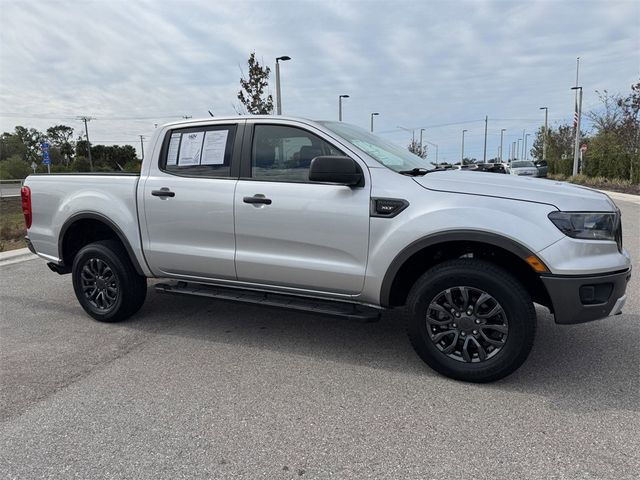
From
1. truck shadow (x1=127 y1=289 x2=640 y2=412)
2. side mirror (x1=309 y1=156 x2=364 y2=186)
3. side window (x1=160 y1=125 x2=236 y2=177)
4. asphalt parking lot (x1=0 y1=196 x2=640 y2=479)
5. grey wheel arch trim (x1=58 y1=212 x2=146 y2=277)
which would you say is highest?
side window (x1=160 y1=125 x2=236 y2=177)

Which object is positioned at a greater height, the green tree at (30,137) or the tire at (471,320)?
the green tree at (30,137)

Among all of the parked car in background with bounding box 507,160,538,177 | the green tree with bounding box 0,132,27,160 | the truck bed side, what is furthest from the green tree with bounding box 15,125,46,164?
the truck bed side

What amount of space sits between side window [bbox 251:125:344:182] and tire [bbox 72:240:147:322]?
1.64 meters

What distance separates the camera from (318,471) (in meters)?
2.45

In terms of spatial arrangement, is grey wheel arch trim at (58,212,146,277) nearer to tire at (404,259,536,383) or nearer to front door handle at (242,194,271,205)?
front door handle at (242,194,271,205)

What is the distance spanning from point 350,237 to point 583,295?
1.55m

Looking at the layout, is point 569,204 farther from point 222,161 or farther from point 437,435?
point 222,161

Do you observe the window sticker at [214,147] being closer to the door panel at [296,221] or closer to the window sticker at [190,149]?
the window sticker at [190,149]

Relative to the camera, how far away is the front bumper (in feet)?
10.1

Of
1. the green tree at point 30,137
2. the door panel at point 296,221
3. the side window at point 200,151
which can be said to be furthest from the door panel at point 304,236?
the green tree at point 30,137

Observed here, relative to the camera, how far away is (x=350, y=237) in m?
3.54

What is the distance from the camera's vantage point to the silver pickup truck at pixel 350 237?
315cm

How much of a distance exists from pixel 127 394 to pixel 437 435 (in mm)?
2018

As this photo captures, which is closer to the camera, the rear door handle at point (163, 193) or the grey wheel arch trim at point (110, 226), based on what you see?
the rear door handle at point (163, 193)
